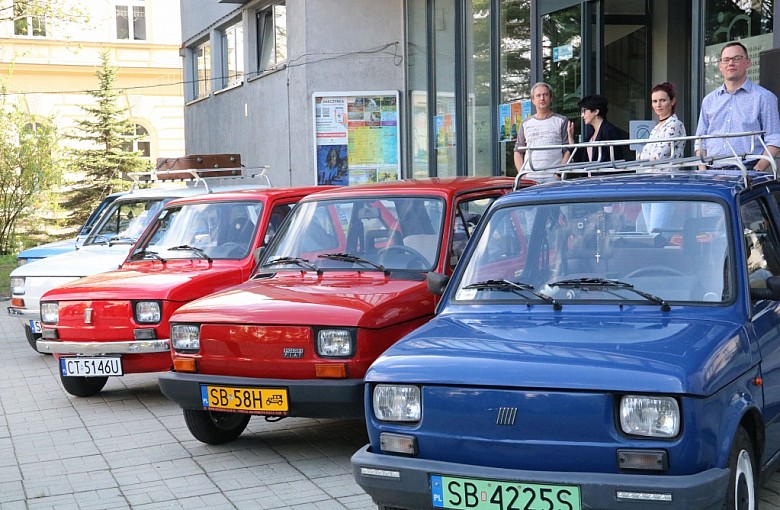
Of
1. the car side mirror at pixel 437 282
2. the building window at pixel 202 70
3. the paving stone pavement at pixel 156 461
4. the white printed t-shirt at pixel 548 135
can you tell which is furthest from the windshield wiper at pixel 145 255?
the building window at pixel 202 70

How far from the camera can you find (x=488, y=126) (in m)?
16.0

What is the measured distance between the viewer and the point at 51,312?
8602mm

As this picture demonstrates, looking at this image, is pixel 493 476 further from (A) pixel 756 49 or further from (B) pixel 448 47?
(B) pixel 448 47

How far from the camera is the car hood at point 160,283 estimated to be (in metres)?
8.12

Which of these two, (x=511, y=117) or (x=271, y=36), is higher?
(x=271, y=36)

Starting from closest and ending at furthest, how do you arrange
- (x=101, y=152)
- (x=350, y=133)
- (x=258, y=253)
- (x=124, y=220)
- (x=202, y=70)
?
(x=258, y=253), (x=124, y=220), (x=350, y=133), (x=202, y=70), (x=101, y=152)

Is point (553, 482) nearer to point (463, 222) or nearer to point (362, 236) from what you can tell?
point (463, 222)

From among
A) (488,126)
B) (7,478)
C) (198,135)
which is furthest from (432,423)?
(198,135)

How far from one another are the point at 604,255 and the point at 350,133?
13.4 metres

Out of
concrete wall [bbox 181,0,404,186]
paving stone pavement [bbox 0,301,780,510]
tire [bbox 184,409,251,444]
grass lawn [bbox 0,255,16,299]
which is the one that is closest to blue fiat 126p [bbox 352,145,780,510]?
paving stone pavement [bbox 0,301,780,510]

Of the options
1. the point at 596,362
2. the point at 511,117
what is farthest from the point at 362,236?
the point at 511,117

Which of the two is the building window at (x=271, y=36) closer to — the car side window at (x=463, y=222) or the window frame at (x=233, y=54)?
the window frame at (x=233, y=54)

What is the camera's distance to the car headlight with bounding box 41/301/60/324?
8.58 metres

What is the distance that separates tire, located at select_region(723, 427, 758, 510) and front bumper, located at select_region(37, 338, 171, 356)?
15.9 feet
